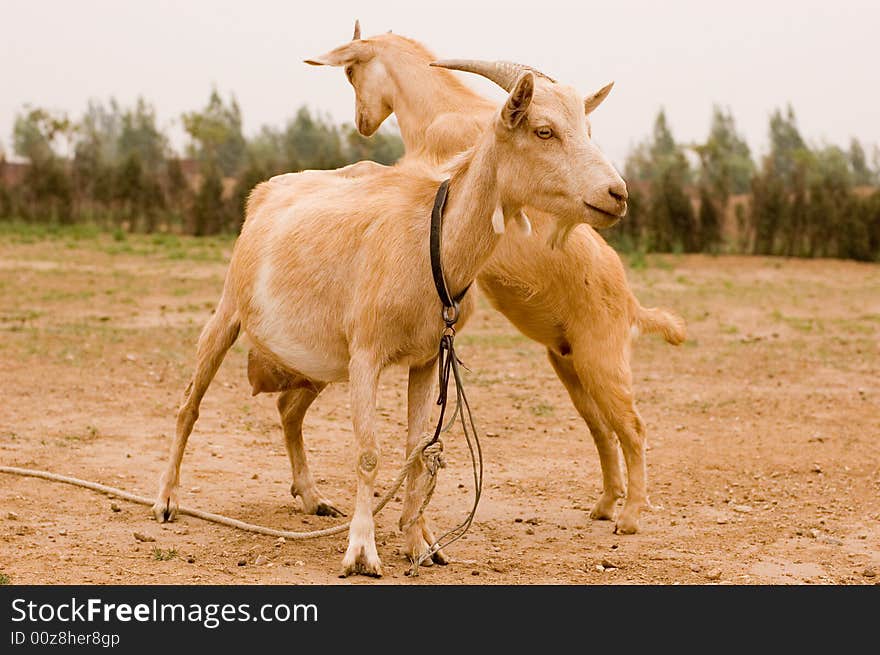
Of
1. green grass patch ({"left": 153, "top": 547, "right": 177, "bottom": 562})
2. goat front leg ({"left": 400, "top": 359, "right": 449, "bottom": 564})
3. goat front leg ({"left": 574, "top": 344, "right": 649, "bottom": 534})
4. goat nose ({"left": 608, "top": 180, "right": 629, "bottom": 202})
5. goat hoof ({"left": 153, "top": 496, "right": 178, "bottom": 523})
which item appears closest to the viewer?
goat nose ({"left": 608, "top": 180, "right": 629, "bottom": 202})

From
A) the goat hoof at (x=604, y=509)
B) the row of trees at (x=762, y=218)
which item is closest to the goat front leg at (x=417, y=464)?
the goat hoof at (x=604, y=509)

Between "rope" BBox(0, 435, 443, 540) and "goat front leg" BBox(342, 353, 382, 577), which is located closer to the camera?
"goat front leg" BBox(342, 353, 382, 577)

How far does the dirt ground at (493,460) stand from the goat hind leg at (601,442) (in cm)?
19

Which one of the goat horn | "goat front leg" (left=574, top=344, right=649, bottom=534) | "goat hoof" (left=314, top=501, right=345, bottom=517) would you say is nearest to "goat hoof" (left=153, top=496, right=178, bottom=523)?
"goat hoof" (left=314, top=501, right=345, bottom=517)

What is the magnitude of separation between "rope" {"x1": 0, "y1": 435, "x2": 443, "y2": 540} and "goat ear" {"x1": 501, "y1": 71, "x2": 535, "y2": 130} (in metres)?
1.56

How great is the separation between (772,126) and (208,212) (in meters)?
33.4

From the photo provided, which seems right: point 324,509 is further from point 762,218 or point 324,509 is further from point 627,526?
point 762,218

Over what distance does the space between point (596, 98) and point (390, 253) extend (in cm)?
127

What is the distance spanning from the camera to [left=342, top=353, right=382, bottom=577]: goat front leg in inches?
209

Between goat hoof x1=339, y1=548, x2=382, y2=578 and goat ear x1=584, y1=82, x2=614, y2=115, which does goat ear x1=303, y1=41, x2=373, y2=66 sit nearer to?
goat ear x1=584, y1=82, x2=614, y2=115

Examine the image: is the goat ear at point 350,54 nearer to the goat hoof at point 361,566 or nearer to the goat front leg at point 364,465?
the goat front leg at point 364,465

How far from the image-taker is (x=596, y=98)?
18.6 ft

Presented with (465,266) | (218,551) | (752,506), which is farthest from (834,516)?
(218,551)
